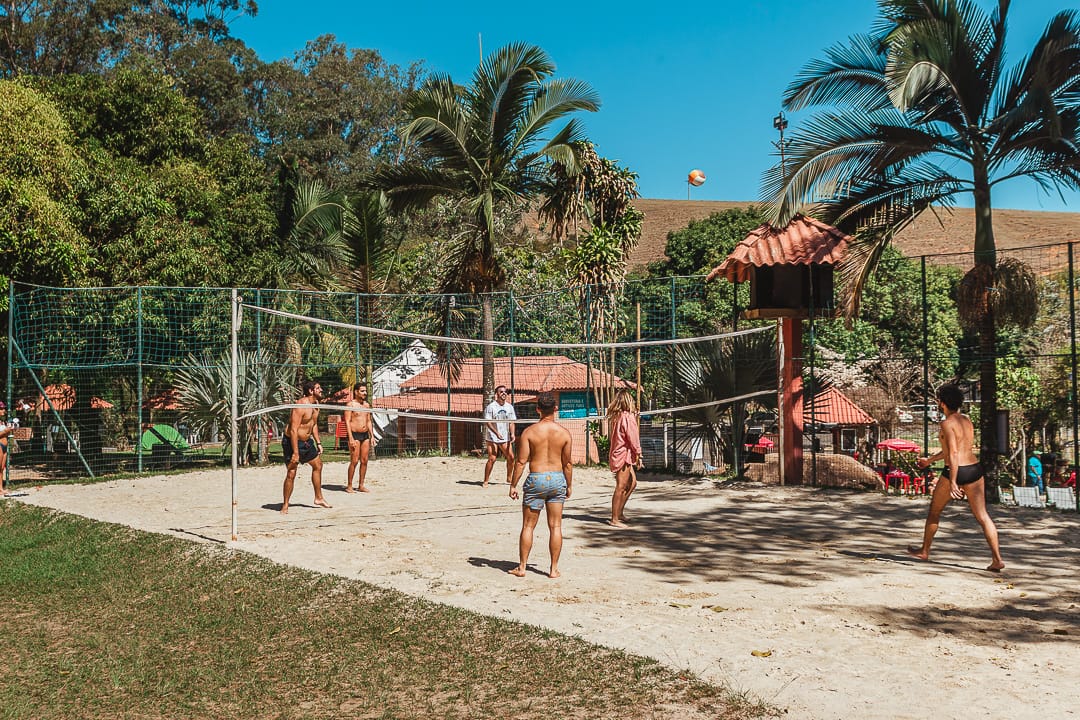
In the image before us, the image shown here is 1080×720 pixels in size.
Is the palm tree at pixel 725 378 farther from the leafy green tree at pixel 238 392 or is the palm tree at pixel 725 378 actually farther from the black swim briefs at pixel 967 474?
the leafy green tree at pixel 238 392

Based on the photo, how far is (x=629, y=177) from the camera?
2455cm

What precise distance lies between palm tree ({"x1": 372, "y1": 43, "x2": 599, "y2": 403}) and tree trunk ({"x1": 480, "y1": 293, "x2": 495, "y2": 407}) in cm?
2

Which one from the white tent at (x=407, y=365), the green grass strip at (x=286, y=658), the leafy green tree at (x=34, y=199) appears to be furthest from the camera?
the white tent at (x=407, y=365)

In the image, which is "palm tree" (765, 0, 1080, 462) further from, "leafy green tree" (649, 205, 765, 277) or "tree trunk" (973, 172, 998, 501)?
"leafy green tree" (649, 205, 765, 277)

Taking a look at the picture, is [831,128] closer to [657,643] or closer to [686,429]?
[686,429]

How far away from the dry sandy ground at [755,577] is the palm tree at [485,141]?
7.35 m

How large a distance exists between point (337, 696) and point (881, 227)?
12135mm

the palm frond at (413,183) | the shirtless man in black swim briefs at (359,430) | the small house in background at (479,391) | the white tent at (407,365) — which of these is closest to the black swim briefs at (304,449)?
the shirtless man in black swim briefs at (359,430)

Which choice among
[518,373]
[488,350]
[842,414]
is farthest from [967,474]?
[842,414]

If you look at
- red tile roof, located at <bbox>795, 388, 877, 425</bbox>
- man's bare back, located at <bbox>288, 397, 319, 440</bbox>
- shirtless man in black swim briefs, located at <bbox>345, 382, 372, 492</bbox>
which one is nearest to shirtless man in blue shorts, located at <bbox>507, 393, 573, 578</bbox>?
man's bare back, located at <bbox>288, 397, 319, 440</bbox>

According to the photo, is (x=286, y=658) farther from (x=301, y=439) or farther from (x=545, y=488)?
(x=301, y=439)

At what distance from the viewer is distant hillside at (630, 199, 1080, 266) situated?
8531 centimetres

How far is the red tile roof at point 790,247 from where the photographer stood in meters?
14.8

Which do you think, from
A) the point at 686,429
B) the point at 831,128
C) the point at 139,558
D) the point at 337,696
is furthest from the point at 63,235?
the point at 337,696
